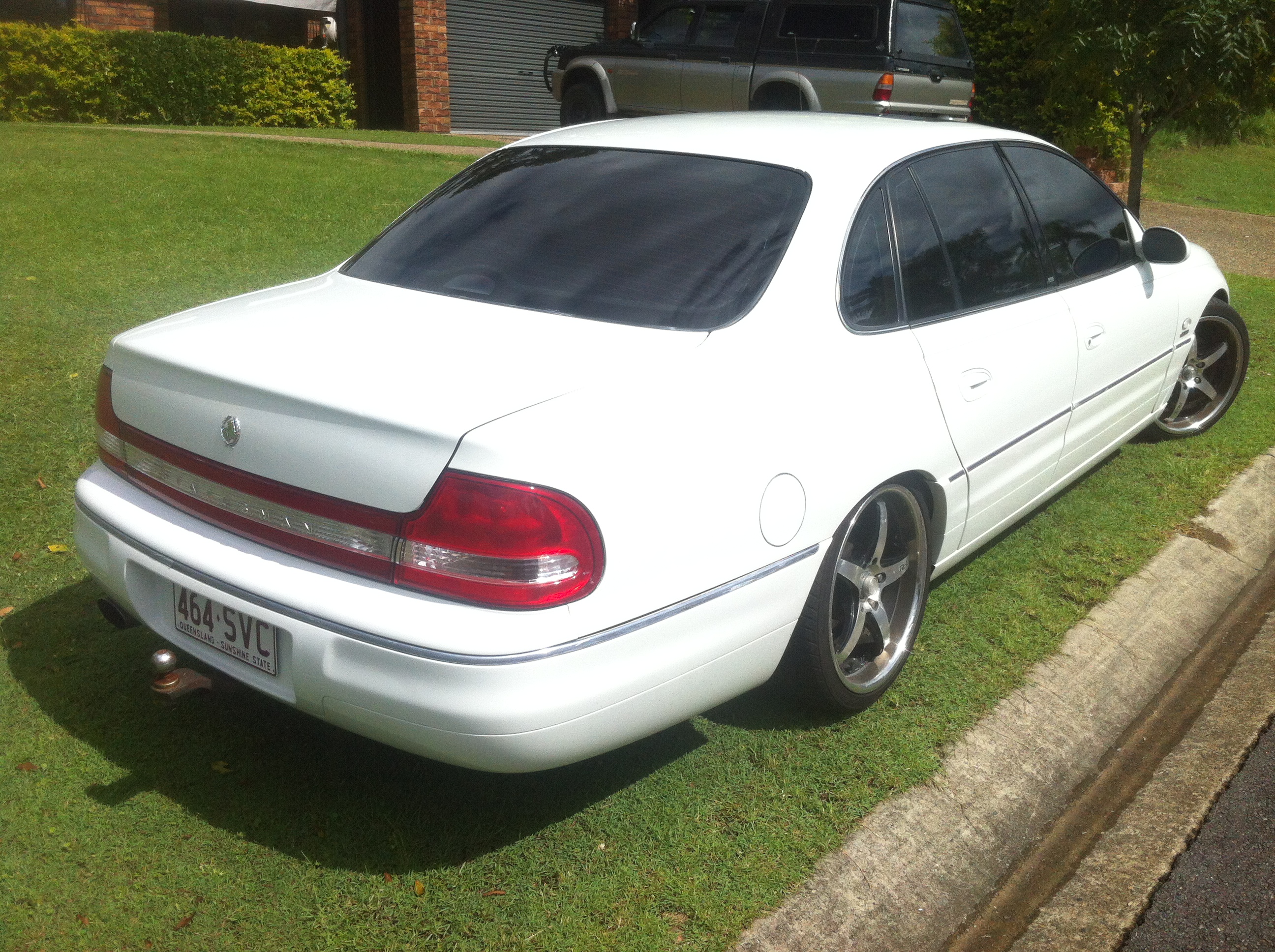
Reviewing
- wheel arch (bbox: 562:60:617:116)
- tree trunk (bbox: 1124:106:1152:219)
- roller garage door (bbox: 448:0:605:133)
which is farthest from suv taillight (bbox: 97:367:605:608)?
roller garage door (bbox: 448:0:605:133)

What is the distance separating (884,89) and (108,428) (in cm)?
1104

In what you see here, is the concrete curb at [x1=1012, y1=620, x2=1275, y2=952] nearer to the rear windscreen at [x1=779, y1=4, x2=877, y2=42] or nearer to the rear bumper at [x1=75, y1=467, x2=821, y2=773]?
the rear bumper at [x1=75, y1=467, x2=821, y2=773]

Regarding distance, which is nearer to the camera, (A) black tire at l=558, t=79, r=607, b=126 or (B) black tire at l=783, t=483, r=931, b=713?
(B) black tire at l=783, t=483, r=931, b=713

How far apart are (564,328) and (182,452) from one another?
3.13 feet

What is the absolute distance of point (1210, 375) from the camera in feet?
20.4

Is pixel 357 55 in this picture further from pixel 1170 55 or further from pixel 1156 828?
pixel 1156 828

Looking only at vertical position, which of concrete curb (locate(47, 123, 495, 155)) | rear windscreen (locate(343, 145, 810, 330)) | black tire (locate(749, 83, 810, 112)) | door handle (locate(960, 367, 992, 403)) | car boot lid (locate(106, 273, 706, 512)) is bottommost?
concrete curb (locate(47, 123, 495, 155))

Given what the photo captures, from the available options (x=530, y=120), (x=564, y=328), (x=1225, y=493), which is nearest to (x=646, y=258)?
(x=564, y=328)

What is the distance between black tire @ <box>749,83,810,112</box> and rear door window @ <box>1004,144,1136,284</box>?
872 centimetres

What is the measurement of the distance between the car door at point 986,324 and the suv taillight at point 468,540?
1509 millimetres

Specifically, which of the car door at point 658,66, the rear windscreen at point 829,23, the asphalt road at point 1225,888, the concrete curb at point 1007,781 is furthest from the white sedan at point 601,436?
the car door at point 658,66

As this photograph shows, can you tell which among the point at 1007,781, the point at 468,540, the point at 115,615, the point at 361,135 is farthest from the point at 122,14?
the point at 1007,781

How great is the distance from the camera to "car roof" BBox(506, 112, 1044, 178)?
3.56 metres

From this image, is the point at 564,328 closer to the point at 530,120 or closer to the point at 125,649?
the point at 125,649
